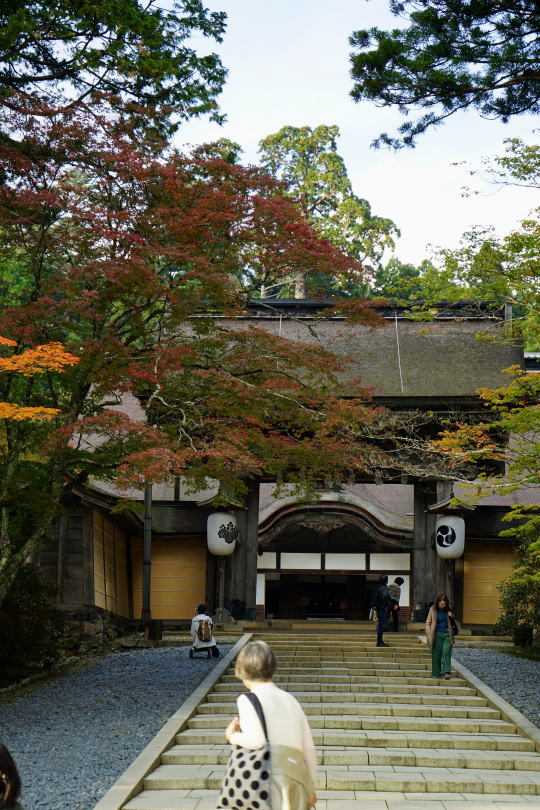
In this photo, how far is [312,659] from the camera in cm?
1502

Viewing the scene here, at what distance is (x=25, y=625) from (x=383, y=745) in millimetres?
6229

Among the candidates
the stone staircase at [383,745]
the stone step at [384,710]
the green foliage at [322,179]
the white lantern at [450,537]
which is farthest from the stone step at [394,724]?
the green foliage at [322,179]

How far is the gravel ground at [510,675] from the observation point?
1212cm

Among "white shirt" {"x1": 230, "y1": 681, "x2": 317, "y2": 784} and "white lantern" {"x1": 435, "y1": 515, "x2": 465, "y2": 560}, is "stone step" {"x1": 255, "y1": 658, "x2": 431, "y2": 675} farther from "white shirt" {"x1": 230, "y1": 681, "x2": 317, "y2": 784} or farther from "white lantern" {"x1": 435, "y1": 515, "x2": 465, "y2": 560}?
"white shirt" {"x1": 230, "y1": 681, "x2": 317, "y2": 784}

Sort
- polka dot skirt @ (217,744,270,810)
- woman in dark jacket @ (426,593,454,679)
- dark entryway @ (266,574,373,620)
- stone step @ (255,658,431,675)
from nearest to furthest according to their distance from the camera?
polka dot skirt @ (217,744,270,810) → woman in dark jacket @ (426,593,454,679) → stone step @ (255,658,431,675) → dark entryway @ (266,574,373,620)

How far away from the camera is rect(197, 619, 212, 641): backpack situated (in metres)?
15.0

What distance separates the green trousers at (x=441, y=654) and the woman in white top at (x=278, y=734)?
892 cm

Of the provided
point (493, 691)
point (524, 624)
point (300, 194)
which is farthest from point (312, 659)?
point (300, 194)

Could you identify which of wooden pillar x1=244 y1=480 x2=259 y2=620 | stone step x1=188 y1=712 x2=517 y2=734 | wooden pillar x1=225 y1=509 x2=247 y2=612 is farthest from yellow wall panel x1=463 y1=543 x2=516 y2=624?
stone step x1=188 y1=712 x2=517 y2=734

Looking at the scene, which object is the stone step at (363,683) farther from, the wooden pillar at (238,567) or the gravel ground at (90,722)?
the wooden pillar at (238,567)

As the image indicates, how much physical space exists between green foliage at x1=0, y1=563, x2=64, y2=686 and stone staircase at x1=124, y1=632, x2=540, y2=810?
306 centimetres

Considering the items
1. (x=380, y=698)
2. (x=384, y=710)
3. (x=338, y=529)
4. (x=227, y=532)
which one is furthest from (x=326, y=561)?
(x=384, y=710)

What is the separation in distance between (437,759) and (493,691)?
376 centimetres

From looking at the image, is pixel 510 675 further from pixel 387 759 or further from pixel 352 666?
pixel 387 759
